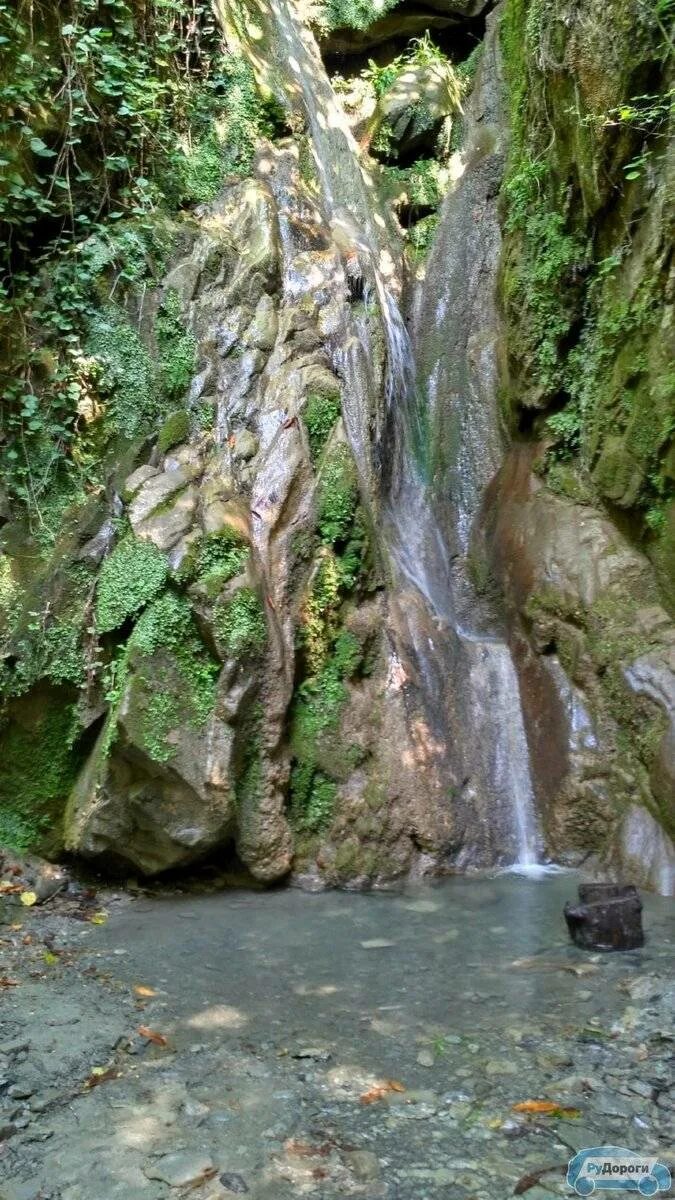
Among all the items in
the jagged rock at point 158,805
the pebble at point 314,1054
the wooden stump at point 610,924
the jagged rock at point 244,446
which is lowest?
the pebble at point 314,1054

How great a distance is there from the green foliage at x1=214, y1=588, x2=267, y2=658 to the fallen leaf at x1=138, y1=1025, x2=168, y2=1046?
257cm

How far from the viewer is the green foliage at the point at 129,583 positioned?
6.39 meters

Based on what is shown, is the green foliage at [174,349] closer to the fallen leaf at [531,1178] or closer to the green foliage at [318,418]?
the green foliage at [318,418]

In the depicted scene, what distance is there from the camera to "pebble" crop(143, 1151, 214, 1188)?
10.4ft

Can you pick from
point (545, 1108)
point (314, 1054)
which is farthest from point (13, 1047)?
point (545, 1108)

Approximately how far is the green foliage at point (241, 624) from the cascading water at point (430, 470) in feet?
4.56

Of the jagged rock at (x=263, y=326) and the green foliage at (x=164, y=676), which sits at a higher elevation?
the jagged rock at (x=263, y=326)

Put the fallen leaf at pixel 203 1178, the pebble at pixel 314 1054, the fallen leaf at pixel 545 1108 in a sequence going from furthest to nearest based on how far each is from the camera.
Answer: the pebble at pixel 314 1054 → the fallen leaf at pixel 545 1108 → the fallen leaf at pixel 203 1178

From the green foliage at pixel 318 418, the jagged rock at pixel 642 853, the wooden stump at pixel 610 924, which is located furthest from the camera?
the green foliage at pixel 318 418

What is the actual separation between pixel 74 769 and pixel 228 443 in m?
2.84

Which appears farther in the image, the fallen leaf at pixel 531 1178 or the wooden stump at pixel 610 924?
the wooden stump at pixel 610 924

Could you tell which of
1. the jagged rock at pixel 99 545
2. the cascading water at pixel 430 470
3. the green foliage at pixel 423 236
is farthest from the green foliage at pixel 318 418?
the green foliage at pixel 423 236

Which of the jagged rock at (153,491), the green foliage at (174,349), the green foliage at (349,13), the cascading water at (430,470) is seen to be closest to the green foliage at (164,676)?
the jagged rock at (153,491)

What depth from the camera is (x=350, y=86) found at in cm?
1283
